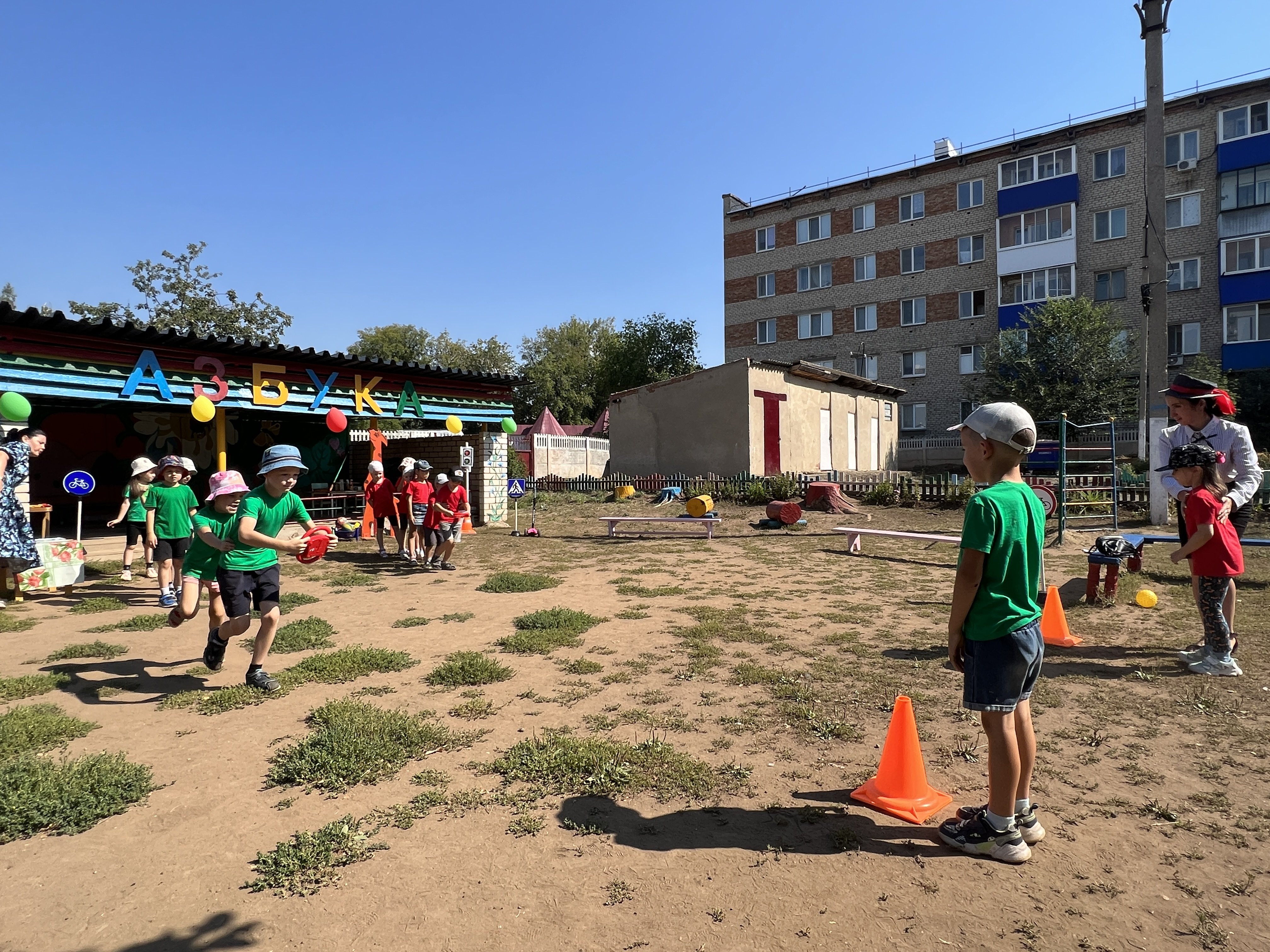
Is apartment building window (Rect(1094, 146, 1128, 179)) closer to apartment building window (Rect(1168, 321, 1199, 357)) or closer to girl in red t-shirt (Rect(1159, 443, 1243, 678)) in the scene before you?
apartment building window (Rect(1168, 321, 1199, 357))

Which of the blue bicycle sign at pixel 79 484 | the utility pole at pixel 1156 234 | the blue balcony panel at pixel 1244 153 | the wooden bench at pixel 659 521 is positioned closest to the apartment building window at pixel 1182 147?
the blue balcony panel at pixel 1244 153

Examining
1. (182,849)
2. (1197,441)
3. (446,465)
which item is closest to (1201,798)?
(1197,441)

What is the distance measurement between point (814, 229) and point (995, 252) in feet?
33.0

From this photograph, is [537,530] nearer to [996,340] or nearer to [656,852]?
[656,852]

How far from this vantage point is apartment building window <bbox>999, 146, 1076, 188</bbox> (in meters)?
34.2

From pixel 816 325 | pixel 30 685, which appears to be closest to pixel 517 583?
pixel 30 685

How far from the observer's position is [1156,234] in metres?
17.6

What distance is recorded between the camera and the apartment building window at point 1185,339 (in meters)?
31.9

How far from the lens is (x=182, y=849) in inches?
123

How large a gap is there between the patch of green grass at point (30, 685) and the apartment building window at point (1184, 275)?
1606 inches

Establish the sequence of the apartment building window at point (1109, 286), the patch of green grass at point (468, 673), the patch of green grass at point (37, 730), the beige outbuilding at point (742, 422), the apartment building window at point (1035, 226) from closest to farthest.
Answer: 1. the patch of green grass at point (37, 730)
2. the patch of green grass at point (468, 673)
3. the beige outbuilding at point (742, 422)
4. the apartment building window at point (1109, 286)
5. the apartment building window at point (1035, 226)

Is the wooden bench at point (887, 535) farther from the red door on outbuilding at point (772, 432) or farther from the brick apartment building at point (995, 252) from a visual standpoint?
the brick apartment building at point (995, 252)

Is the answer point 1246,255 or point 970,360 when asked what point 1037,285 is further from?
point 1246,255

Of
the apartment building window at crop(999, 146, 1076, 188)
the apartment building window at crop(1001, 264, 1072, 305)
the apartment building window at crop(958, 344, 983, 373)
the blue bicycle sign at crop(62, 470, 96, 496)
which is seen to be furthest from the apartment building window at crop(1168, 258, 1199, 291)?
the blue bicycle sign at crop(62, 470, 96, 496)
